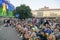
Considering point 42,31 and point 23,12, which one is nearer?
point 42,31

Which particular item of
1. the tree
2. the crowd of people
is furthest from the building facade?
the crowd of people

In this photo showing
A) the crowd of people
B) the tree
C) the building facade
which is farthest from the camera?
the building facade

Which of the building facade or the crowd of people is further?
the building facade

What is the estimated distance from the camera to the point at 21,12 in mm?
75250

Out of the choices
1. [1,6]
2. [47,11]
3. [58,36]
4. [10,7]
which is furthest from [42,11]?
[58,36]

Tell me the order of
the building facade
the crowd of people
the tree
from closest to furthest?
the crowd of people < the tree < the building facade

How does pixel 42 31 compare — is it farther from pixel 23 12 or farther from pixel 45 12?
pixel 45 12

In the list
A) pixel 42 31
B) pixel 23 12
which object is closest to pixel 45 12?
pixel 23 12

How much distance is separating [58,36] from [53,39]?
82 cm

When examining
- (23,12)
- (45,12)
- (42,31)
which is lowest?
(45,12)

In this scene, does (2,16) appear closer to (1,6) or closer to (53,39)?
(1,6)

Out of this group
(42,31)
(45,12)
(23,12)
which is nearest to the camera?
(42,31)

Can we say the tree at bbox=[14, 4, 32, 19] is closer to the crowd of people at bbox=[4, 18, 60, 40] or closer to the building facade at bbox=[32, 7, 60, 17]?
the building facade at bbox=[32, 7, 60, 17]

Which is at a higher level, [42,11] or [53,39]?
[53,39]
